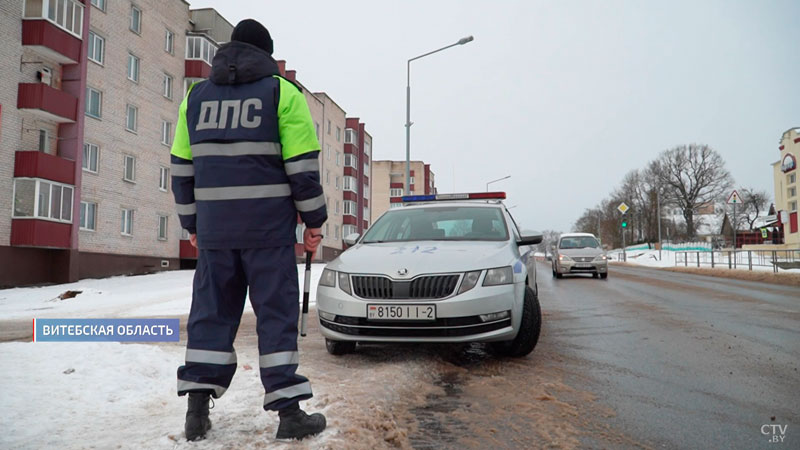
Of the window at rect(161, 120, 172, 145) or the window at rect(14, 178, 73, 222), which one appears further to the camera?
the window at rect(161, 120, 172, 145)

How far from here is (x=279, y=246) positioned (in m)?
2.72

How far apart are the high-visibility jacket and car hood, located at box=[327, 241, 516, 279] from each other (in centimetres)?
175

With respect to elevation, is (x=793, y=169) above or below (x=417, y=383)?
above

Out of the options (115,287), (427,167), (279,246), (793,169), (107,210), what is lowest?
(115,287)

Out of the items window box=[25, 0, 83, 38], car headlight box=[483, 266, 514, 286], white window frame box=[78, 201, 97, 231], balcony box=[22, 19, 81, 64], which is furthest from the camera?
white window frame box=[78, 201, 97, 231]

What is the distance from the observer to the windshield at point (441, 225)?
224 inches

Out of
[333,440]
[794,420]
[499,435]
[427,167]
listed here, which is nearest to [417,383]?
[499,435]

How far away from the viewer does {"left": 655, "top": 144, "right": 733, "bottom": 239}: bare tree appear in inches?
2544

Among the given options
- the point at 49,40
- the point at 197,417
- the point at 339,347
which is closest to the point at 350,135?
the point at 49,40

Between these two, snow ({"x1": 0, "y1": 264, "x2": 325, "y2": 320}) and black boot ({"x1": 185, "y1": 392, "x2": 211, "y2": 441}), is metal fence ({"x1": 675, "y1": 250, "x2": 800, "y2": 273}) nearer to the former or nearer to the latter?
snow ({"x1": 0, "y1": 264, "x2": 325, "y2": 320})

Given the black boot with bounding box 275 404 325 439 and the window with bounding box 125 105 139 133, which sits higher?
the window with bounding box 125 105 139 133

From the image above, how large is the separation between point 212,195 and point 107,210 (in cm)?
2090

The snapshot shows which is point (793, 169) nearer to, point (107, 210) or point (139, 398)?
point (107, 210)

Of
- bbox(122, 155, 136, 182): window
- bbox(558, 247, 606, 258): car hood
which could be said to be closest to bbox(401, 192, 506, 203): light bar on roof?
bbox(558, 247, 606, 258): car hood
